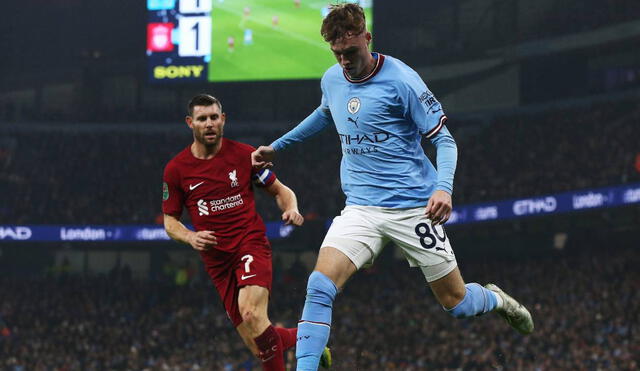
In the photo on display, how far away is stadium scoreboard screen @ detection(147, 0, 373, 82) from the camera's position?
3416cm

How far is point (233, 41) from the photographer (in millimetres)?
34594

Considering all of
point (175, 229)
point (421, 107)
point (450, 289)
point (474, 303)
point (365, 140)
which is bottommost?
point (474, 303)

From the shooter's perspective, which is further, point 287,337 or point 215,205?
point 287,337

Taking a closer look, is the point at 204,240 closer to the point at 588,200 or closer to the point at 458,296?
the point at 458,296

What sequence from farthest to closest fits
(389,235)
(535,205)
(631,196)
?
(535,205) < (631,196) < (389,235)

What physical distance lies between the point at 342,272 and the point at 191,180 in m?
1.72

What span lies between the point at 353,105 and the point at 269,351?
211 cm

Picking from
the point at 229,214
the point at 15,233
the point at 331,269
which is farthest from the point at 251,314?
the point at 15,233

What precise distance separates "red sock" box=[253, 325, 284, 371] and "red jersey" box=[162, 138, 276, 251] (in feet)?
2.41

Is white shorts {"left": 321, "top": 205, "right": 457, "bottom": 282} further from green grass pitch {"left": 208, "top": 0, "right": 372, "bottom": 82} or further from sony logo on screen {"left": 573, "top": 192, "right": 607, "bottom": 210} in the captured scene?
green grass pitch {"left": 208, "top": 0, "right": 372, "bottom": 82}

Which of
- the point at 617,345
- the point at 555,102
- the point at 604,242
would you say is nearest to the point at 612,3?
the point at 555,102

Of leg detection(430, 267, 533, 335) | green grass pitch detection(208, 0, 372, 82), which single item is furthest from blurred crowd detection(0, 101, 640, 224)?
leg detection(430, 267, 533, 335)

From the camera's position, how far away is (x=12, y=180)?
38219mm

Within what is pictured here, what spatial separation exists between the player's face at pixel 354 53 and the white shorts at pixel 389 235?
38.2 inches
